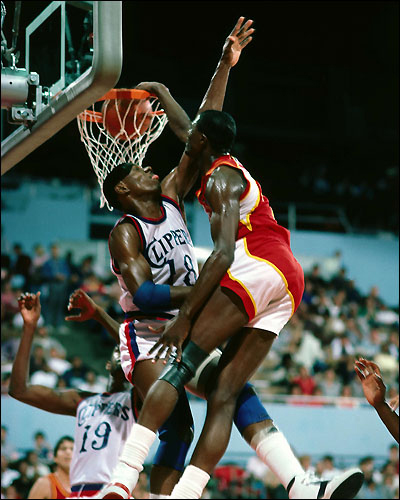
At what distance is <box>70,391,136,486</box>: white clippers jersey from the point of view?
5188 millimetres

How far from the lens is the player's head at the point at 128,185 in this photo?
4.54 meters

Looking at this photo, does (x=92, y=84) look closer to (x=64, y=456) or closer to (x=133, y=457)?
(x=133, y=457)

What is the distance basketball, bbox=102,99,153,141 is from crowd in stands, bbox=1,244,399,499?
5032 mm

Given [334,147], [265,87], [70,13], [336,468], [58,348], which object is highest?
[70,13]

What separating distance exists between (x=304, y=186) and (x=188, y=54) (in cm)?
405

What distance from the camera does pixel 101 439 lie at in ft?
17.1

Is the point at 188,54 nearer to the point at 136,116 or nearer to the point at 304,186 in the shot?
the point at 304,186

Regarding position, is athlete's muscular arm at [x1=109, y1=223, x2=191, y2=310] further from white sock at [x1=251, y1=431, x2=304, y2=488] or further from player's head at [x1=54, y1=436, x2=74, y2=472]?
player's head at [x1=54, y1=436, x2=74, y2=472]

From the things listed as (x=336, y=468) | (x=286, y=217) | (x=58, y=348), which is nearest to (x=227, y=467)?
(x=336, y=468)

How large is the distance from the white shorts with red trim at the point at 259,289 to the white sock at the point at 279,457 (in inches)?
21.5

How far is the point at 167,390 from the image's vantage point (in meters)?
3.65

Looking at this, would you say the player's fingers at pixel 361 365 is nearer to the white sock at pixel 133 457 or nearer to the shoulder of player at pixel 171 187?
the white sock at pixel 133 457

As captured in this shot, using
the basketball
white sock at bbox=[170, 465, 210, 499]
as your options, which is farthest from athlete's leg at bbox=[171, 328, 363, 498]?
the basketball

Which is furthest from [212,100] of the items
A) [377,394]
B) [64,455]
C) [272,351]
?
[272,351]
